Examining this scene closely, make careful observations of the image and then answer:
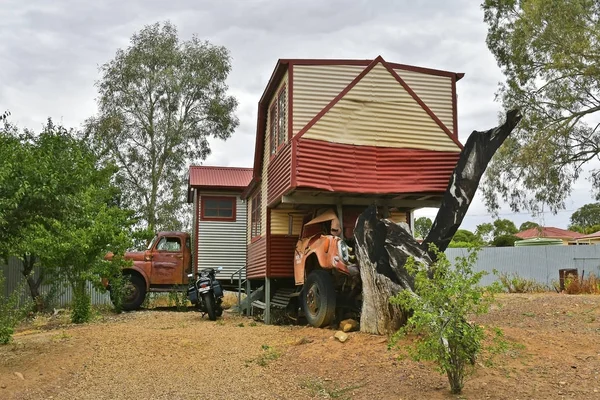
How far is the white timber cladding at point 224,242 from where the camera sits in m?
19.8

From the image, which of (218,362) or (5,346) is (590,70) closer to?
(218,362)

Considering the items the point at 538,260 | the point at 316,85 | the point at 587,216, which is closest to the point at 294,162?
the point at 316,85

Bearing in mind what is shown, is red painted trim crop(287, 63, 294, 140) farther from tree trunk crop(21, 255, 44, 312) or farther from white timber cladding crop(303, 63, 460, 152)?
tree trunk crop(21, 255, 44, 312)

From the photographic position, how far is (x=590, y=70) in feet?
61.1

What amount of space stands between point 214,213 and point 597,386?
1539 centimetres

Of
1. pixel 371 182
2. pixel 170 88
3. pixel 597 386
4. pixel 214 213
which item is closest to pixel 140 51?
pixel 170 88

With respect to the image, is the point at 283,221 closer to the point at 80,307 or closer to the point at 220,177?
the point at 80,307

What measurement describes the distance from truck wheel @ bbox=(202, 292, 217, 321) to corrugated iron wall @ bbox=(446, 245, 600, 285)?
13482 mm

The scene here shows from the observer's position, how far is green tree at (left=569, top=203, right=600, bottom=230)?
63.2 metres

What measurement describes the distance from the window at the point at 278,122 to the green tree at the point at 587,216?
2232 inches

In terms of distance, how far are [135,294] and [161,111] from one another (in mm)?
15774

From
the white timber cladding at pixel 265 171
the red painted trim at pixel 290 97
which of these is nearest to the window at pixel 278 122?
the white timber cladding at pixel 265 171

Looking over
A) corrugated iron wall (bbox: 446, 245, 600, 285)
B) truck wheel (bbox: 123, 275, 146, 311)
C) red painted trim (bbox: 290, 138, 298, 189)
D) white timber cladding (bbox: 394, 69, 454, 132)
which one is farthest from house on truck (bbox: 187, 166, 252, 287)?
corrugated iron wall (bbox: 446, 245, 600, 285)

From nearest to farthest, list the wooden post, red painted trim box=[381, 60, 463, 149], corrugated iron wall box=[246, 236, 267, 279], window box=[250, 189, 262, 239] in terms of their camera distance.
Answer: red painted trim box=[381, 60, 463, 149] < the wooden post < corrugated iron wall box=[246, 236, 267, 279] < window box=[250, 189, 262, 239]
